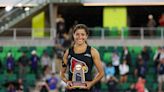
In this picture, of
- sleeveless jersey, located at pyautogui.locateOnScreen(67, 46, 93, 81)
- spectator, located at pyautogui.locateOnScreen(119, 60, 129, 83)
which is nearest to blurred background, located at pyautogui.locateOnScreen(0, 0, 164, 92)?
spectator, located at pyautogui.locateOnScreen(119, 60, 129, 83)

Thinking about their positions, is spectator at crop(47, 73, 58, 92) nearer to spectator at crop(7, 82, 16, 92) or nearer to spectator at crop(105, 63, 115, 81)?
spectator at crop(7, 82, 16, 92)

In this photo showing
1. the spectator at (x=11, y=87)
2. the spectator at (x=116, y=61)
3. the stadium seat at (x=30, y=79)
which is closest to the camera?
the spectator at (x=11, y=87)

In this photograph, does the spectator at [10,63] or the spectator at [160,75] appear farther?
the spectator at [10,63]

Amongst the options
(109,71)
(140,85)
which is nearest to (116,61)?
(109,71)

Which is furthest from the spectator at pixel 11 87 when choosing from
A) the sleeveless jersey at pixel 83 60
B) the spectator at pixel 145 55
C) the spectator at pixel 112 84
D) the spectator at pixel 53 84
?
the sleeveless jersey at pixel 83 60

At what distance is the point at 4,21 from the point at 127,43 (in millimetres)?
4858

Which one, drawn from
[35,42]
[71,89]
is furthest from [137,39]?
[71,89]

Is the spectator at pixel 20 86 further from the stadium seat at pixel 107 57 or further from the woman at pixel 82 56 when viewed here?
the woman at pixel 82 56

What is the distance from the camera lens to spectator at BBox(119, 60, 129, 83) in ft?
63.0

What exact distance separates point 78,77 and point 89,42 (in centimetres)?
1564

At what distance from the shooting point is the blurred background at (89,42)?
62.8 ft

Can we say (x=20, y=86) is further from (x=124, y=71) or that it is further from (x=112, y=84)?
(x=124, y=71)

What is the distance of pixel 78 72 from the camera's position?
23.6ft

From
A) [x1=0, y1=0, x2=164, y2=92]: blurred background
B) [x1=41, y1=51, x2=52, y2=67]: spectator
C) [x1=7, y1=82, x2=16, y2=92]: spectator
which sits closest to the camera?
[x1=7, y1=82, x2=16, y2=92]: spectator
